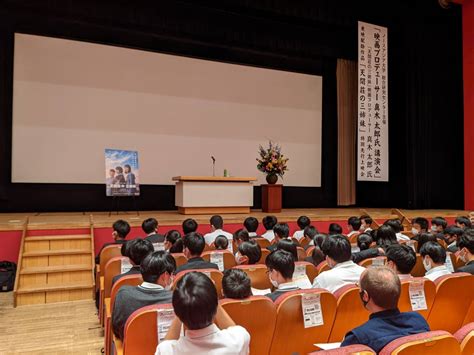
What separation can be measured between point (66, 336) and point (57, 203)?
4451 millimetres

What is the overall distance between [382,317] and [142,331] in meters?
0.96

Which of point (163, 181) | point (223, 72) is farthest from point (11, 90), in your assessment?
point (223, 72)

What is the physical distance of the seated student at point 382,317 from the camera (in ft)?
4.72

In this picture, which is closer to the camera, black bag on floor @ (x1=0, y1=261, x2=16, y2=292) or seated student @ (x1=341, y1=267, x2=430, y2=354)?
seated student @ (x1=341, y1=267, x2=430, y2=354)

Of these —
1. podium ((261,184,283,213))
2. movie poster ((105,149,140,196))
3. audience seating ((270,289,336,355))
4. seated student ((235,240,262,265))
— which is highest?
movie poster ((105,149,140,196))

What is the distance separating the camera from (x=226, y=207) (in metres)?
6.78

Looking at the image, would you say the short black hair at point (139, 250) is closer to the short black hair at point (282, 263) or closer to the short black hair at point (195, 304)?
the short black hair at point (282, 263)

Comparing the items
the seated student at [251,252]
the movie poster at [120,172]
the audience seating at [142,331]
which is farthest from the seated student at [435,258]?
the movie poster at [120,172]

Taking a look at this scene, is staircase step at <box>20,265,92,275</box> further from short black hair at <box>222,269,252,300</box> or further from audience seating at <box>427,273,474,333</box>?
audience seating at <box>427,273,474,333</box>

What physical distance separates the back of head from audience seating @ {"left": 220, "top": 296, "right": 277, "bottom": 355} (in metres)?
0.43

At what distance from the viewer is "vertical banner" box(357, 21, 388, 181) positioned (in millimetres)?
7848

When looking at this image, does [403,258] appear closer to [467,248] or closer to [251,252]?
[467,248]

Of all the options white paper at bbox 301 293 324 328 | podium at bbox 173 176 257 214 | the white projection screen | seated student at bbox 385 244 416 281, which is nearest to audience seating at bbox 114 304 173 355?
white paper at bbox 301 293 324 328

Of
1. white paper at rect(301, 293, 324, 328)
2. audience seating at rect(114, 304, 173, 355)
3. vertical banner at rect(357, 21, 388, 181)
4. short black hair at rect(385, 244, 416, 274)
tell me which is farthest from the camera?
vertical banner at rect(357, 21, 388, 181)
